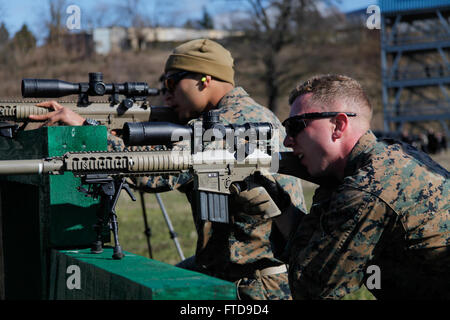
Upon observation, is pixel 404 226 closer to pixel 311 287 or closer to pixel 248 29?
pixel 311 287

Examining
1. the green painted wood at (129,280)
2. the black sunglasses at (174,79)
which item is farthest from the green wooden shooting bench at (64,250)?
the black sunglasses at (174,79)

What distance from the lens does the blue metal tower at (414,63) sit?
1758 inches

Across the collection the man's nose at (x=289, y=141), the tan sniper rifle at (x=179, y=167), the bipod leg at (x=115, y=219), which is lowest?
the bipod leg at (x=115, y=219)

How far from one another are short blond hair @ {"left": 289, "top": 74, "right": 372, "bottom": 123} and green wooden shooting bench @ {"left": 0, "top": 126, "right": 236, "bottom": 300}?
1.15 m

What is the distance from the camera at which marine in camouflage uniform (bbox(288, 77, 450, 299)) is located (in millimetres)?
2816

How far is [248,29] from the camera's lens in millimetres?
42656

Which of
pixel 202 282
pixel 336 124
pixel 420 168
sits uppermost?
pixel 336 124

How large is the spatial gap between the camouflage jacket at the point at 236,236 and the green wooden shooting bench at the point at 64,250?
2.38 ft

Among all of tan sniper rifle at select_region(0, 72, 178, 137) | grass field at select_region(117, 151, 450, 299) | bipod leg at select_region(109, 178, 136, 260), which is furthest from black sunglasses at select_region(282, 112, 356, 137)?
grass field at select_region(117, 151, 450, 299)

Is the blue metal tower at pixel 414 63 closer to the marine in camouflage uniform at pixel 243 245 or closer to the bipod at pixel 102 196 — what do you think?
the marine in camouflage uniform at pixel 243 245

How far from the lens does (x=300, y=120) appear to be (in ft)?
10.5

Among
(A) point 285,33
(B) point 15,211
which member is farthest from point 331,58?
(B) point 15,211

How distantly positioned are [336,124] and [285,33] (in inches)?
1632

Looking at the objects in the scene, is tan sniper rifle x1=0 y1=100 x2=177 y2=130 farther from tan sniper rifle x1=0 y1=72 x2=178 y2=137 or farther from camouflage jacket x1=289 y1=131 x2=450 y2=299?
camouflage jacket x1=289 y1=131 x2=450 y2=299
